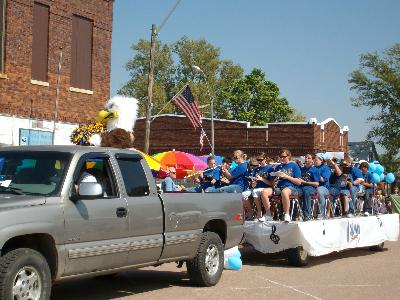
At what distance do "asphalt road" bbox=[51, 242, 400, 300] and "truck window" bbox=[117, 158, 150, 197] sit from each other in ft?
4.71

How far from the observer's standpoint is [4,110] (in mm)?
20188

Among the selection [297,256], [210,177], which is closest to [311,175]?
[297,256]

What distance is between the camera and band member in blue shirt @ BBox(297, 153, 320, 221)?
1361 centimetres

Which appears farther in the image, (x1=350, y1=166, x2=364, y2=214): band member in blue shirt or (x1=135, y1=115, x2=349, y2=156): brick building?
(x1=135, y1=115, x2=349, y2=156): brick building

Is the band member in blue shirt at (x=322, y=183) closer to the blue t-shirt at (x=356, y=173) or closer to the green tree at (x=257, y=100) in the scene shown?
the blue t-shirt at (x=356, y=173)

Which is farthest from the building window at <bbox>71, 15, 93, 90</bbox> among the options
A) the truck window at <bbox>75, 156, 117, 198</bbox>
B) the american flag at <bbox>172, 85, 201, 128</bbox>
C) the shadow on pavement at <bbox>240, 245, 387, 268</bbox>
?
the truck window at <bbox>75, 156, 117, 198</bbox>

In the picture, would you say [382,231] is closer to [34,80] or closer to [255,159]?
[255,159]

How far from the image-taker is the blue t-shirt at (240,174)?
13695 mm

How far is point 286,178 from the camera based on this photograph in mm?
13109

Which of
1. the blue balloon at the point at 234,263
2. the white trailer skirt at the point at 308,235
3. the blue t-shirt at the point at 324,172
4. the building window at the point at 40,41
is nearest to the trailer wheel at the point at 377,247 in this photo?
the white trailer skirt at the point at 308,235

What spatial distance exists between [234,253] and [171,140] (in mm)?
44946

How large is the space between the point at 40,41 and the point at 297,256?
11867 millimetres

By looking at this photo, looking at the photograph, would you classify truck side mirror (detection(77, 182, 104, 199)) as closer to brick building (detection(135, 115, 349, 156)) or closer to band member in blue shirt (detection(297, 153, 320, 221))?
band member in blue shirt (detection(297, 153, 320, 221))

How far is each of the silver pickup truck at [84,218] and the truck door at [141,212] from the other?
1cm
